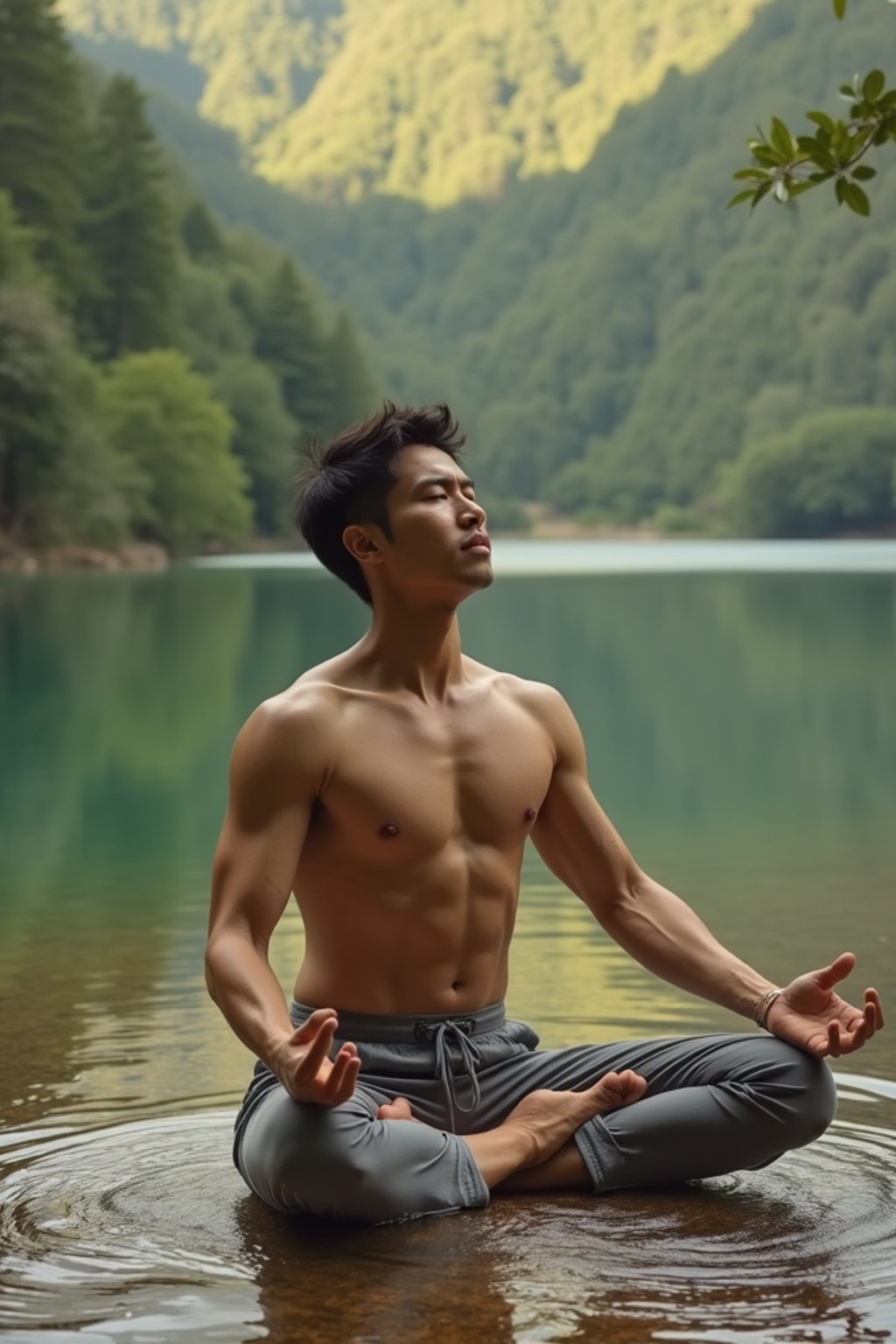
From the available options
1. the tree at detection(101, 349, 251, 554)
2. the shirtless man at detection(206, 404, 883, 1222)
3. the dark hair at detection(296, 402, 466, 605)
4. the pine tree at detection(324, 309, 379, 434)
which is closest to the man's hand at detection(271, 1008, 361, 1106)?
the shirtless man at detection(206, 404, 883, 1222)

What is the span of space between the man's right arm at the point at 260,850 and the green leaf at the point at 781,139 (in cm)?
149

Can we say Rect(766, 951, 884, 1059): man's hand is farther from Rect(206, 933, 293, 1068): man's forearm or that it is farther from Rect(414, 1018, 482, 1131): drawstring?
Rect(206, 933, 293, 1068): man's forearm

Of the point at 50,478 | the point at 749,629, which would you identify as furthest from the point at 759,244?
the point at 749,629

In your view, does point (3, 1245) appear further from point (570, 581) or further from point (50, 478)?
point (50, 478)

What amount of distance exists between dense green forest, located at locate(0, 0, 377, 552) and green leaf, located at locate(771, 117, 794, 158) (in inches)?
2189

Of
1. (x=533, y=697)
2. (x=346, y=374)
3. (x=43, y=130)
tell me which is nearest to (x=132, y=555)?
(x=43, y=130)

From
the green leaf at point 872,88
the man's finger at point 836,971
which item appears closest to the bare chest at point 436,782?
the man's finger at point 836,971

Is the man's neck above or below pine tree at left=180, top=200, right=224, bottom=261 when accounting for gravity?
below

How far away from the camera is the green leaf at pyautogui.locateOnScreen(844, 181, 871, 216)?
3.47 meters

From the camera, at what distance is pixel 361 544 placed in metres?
4.71

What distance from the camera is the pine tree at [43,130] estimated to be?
76.4m

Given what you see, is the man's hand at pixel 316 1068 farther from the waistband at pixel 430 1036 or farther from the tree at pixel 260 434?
the tree at pixel 260 434

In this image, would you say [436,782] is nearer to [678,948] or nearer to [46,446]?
[678,948]

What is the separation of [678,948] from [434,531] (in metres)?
1.05
